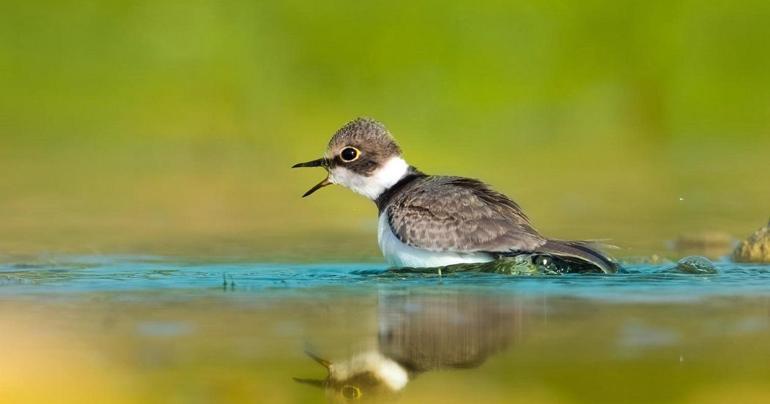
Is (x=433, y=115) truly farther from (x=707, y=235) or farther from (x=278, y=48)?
(x=707, y=235)

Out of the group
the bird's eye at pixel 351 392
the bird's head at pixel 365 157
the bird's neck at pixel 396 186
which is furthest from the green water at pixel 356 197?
the bird's head at pixel 365 157

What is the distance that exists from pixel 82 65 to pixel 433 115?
15.0ft

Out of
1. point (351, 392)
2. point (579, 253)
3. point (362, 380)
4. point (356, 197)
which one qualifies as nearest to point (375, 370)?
point (362, 380)

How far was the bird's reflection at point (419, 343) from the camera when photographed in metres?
7.15

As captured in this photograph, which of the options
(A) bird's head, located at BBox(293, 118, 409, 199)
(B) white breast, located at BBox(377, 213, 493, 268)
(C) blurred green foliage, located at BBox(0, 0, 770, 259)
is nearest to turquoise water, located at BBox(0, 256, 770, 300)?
(B) white breast, located at BBox(377, 213, 493, 268)

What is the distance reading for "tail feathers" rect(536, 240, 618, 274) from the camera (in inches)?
436

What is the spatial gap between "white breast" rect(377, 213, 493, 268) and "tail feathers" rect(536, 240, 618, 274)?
0.48m

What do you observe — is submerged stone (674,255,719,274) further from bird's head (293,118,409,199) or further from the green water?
bird's head (293,118,409,199)

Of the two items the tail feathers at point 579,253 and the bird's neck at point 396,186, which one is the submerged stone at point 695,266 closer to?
the tail feathers at point 579,253

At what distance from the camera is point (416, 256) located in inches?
460

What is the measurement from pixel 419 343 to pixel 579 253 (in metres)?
3.36

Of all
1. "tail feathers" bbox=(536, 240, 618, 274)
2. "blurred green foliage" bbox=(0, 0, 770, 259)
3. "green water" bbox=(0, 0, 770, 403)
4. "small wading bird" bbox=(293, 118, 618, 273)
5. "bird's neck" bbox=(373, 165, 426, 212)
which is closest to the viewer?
"green water" bbox=(0, 0, 770, 403)

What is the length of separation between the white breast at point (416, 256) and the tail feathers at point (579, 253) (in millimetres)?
476

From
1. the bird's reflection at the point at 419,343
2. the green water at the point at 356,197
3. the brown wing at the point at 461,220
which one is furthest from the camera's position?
the brown wing at the point at 461,220
